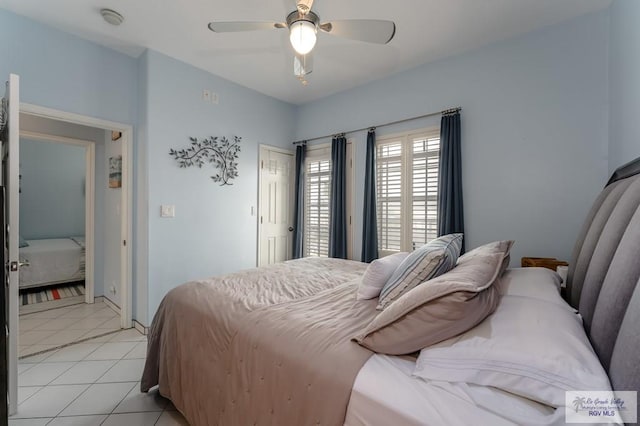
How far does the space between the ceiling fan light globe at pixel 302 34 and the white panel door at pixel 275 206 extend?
233 cm

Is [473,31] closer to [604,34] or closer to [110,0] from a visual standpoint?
[604,34]

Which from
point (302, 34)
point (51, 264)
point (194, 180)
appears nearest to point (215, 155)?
point (194, 180)

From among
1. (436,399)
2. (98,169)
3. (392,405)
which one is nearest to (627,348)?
(436,399)

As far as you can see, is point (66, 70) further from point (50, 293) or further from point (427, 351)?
point (427, 351)

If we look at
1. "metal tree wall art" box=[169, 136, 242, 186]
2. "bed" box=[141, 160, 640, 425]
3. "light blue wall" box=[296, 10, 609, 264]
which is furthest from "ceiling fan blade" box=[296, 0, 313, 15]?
"metal tree wall art" box=[169, 136, 242, 186]

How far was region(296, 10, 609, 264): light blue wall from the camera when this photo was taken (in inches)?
92.7

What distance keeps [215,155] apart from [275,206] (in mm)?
1163

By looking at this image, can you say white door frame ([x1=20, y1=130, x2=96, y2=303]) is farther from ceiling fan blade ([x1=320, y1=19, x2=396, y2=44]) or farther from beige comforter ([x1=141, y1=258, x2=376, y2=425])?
ceiling fan blade ([x1=320, y1=19, x2=396, y2=44])

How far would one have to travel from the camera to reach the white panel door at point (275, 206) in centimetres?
408

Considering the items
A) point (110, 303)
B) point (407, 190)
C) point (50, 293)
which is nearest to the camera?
point (407, 190)

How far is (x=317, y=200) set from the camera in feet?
13.9

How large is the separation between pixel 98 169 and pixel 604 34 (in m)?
5.64

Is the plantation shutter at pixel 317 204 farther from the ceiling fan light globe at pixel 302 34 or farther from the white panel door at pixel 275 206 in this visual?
the ceiling fan light globe at pixel 302 34

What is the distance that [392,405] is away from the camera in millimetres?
848
